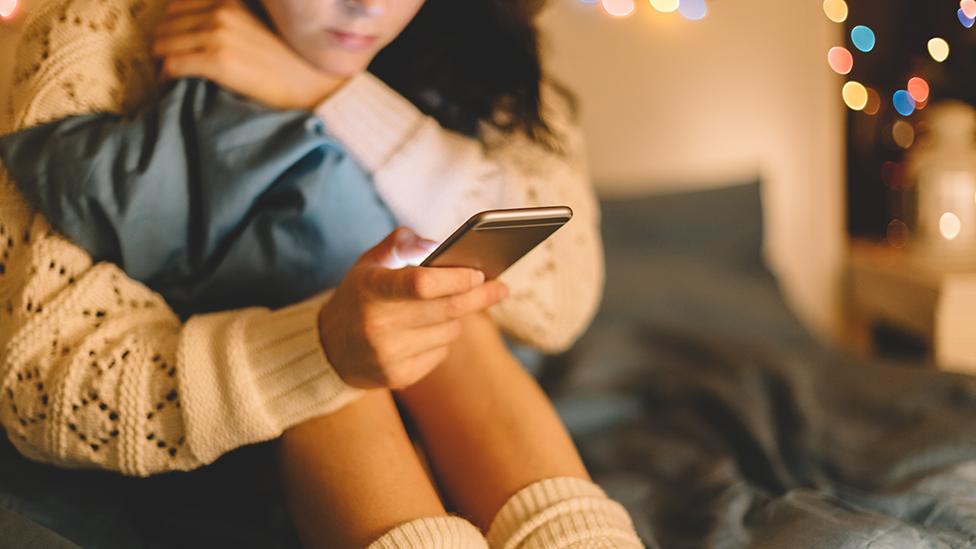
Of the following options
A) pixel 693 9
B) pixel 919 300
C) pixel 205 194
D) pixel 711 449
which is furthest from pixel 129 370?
pixel 693 9

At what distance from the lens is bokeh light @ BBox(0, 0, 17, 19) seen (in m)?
0.69

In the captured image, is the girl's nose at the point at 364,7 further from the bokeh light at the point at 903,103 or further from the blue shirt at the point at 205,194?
the bokeh light at the point at 903,103

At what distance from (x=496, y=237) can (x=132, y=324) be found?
0.31 m

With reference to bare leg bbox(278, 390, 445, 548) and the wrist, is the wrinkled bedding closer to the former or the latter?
bare leg bbox(278, 390, 445, 548)

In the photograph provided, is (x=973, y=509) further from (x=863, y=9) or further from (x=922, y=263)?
(x=863, y=9)

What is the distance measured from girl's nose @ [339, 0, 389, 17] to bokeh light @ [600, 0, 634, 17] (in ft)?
3.66

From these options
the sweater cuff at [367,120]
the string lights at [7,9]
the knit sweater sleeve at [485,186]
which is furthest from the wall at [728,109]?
the string lights at [7,9]

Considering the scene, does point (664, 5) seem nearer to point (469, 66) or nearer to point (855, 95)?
point (855, 95)

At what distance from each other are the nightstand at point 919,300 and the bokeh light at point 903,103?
33cm

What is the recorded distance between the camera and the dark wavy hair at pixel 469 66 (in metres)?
0.79

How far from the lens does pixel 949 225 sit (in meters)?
1.50

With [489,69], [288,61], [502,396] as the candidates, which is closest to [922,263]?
[489,69]

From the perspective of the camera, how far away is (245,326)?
54 centimetres

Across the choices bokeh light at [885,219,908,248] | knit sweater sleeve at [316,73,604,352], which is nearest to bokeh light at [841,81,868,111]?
bokeh light at [885,219,908,248]
